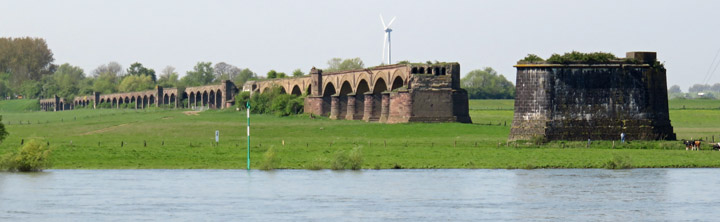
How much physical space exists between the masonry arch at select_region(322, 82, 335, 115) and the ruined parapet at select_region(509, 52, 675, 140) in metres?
48.1

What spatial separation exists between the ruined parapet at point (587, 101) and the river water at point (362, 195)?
16.3 metres

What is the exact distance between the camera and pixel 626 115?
7525 centimetres

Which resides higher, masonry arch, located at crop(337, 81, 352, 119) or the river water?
masonry arch, located at crop(337, 81, 352, 119)

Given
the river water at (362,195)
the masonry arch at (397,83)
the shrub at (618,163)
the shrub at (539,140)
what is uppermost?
the masonry arch at (397,83)

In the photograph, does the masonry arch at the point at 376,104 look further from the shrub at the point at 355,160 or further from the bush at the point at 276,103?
the shrub at the point at 355,160

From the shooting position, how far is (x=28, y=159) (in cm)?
5581

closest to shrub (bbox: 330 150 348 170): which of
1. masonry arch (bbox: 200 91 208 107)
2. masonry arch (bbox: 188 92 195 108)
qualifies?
masonry arch (bbox: 200 91 208 107)

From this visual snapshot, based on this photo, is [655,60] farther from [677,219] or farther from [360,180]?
[677,219]

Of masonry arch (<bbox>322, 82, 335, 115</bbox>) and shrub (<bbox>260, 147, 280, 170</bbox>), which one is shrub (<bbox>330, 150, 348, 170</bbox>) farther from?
masonry arch (<bbox>322, 82, 335, 115</bbox>)

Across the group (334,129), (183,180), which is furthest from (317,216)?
(334,129)

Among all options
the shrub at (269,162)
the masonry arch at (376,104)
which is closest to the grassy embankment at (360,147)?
the shrub at (269,162)

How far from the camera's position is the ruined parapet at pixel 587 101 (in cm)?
7488

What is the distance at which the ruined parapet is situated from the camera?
74.9 meters

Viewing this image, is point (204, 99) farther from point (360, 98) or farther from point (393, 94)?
point (393, 94)
